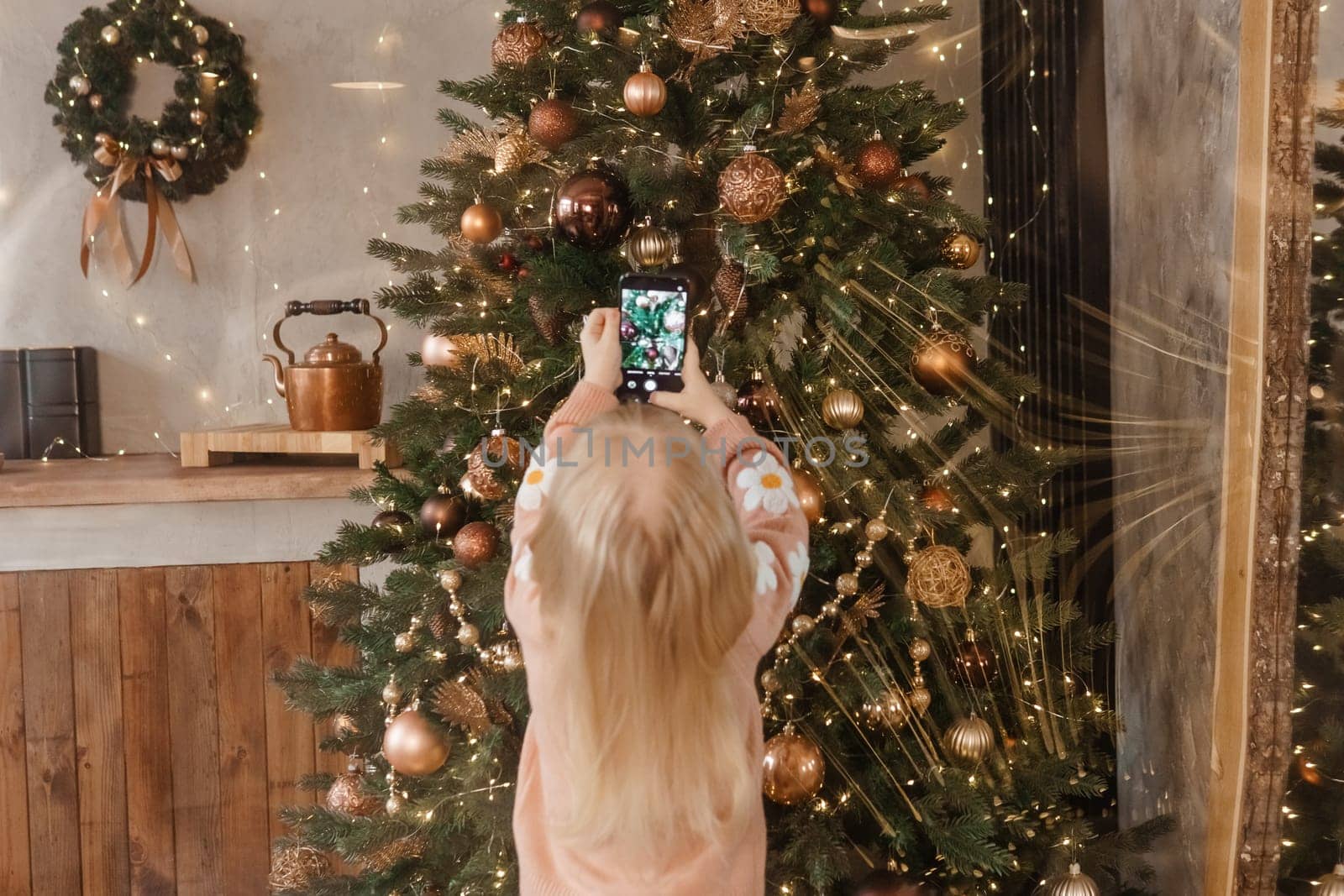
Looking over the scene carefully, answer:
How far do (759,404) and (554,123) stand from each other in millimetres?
468

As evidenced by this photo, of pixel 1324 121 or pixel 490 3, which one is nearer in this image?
pixel 1324 121

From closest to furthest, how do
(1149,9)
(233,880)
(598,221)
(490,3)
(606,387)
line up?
(606,387)
(598,221)
(1149,9)
(233,880)
(490,3)

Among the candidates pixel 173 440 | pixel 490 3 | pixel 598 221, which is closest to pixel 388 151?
pixel 490 3

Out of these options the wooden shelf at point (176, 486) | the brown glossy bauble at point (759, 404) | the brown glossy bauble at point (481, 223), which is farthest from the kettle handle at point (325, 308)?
the brown glossy bauble at point (759, 404)

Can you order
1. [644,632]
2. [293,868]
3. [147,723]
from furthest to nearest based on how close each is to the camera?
1. [147,723]
2. [293,868]
3. [644,632]

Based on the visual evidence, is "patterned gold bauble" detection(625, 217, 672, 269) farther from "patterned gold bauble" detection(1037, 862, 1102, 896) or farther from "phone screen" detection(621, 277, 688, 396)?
"patterned gold bauble" detection(1037, 862, 1102, 896)

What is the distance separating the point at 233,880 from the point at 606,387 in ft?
4.85

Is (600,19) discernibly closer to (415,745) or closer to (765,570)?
(765,570)

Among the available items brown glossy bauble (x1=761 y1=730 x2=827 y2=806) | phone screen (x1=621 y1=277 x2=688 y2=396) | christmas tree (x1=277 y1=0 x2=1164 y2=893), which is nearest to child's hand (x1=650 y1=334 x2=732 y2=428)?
phone screen (x1=621 y1=277 x2=688 y2=396)

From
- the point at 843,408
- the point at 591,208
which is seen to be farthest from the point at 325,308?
the point at 843,408

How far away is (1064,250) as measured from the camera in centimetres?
204

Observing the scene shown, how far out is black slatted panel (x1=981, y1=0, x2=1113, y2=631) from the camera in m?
1.99

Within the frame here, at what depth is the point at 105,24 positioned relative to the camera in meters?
2.12

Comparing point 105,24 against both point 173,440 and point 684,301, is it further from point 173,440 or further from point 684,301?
point 684,301
